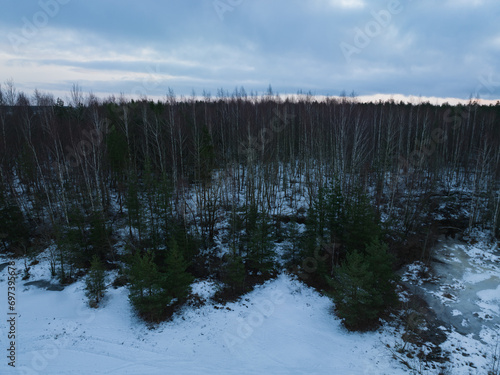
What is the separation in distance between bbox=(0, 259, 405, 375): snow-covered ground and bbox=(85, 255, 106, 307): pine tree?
563mm

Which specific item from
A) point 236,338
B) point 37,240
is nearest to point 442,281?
point 236,338

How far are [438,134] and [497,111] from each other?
19491 millimetres

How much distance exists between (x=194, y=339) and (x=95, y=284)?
728 cm

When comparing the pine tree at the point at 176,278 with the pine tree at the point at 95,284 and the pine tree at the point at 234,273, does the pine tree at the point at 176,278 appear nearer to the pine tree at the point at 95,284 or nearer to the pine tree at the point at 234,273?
the pine tree at the point at 234,273

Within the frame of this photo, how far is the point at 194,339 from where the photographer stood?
45.0 ft

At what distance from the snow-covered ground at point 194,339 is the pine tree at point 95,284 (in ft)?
1.85

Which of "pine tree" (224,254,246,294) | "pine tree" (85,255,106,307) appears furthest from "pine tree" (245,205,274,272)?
"pine tree" (85,255,106,307)

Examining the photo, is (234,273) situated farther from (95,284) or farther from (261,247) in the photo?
(95,284)

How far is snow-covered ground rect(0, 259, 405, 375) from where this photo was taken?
11.9m

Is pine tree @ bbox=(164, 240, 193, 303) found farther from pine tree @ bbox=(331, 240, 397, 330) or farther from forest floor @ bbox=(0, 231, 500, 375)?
pine tree @ bbox=(331, 240, 397, 330)

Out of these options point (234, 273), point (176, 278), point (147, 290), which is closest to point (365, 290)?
point (234, 273)

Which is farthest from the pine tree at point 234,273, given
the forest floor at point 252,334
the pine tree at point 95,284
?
the pine tree at point 95,284

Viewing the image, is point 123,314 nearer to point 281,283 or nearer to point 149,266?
point 149,266

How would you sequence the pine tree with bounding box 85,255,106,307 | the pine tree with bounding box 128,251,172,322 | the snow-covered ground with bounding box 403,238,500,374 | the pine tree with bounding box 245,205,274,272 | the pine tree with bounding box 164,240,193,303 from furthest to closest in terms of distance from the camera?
the pine tree with bounding box 245,205,274,272, the pine tree with bounding box 85,255,106,307, the pine tree with bounding box 164,240,193,303, the pine tree with bounding box 128,251,172,322, the snow-covered ground with bounding box 403,238,500,374
